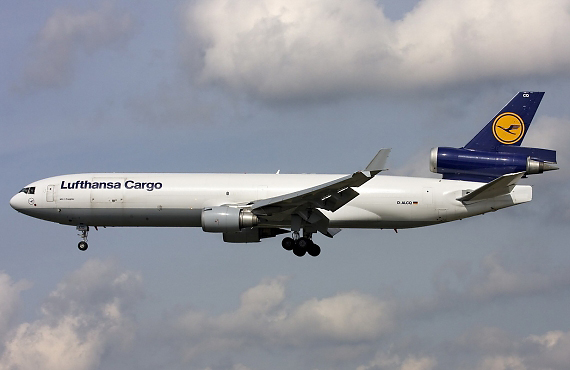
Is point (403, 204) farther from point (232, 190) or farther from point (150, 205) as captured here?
point (150, 205)

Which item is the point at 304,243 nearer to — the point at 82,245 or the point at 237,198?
the point at 237,198

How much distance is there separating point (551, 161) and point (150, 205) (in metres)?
23.1

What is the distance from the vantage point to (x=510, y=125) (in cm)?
5072

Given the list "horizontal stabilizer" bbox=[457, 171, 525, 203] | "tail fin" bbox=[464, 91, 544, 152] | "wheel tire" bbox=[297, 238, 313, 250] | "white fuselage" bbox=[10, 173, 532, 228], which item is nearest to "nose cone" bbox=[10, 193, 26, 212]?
"white fuselage" bbox=[10, 173, 532, 228]

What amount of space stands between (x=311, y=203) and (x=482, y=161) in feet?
35.1

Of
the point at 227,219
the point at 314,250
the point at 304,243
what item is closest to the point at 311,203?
the point at 304,243

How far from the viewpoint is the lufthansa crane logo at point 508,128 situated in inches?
1983

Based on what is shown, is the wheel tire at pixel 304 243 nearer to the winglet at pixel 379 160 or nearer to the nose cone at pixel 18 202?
the winglet at pixel 379 160

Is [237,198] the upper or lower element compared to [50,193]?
lower

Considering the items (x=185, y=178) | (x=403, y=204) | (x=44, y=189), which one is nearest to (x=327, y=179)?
(x=403, y=204)

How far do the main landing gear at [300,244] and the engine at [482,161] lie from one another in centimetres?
823

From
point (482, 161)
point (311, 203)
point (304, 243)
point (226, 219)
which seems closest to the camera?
point (226, 219)

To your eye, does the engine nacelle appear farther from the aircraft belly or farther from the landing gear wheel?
the landing gear wheel

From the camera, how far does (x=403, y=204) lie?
48.7 meters
